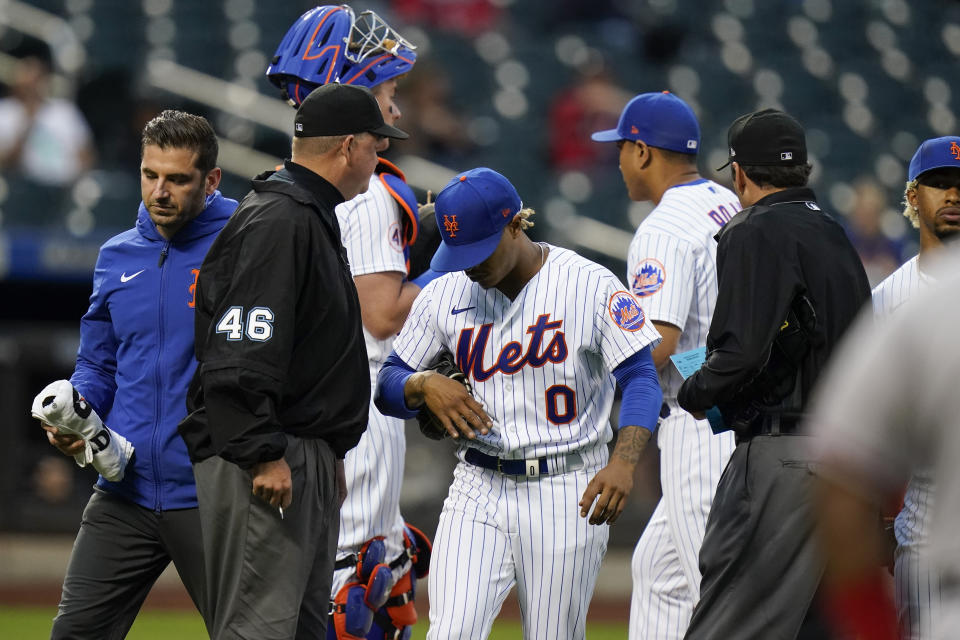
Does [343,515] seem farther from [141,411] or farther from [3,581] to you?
[3,581]

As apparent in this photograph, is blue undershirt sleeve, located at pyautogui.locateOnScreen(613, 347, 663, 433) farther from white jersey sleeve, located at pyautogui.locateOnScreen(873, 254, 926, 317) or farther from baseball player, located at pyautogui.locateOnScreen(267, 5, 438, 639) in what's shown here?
baseball player, located at pyautogui.locateOnScreen(267, 5, 438, 639)

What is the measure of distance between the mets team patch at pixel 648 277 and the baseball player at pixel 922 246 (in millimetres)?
778

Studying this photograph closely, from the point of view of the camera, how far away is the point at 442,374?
4.25 m

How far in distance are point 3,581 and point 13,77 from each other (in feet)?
13.4

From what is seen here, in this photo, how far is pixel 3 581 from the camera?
30.7 feet

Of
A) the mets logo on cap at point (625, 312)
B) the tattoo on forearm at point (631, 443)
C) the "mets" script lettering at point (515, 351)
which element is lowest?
the tattoo on forearm at point (631, 443)

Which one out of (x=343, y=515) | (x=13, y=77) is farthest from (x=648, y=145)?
(x=13, y=77)

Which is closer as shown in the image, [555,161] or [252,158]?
[252,158]

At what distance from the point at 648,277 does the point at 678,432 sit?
60 cm

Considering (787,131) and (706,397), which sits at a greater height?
(787,131)

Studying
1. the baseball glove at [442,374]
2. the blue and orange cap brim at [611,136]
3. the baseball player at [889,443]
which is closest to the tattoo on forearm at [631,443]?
the baseball glove at [442,374]

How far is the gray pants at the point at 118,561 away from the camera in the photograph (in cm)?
406

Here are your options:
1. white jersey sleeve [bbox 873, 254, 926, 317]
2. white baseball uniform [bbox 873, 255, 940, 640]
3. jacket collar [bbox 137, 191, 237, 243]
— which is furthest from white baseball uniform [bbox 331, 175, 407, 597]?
white baseball uniform [bbox 873, 255, 940, 640]

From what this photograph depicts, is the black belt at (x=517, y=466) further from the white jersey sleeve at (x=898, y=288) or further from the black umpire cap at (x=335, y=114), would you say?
the white jersey sleeve at (x=898, y=288)
